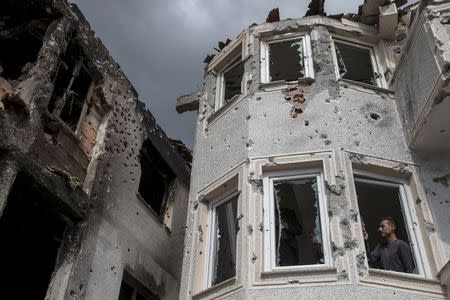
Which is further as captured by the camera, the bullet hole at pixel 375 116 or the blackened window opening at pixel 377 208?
the bullet hole at pixel 375 116

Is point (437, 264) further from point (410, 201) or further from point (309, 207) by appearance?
point (309, 207)

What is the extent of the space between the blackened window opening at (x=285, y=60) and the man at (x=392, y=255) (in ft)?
13.2

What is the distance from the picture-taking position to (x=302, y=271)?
5.90 m

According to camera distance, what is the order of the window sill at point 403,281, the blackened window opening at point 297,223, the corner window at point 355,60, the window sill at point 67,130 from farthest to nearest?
the corner window at point 355,60 < the window sill at point 67,130 < the blackened window opening at point 297,223 < the window sill at point 403,281

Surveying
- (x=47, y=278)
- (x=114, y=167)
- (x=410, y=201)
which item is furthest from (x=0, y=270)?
(x=410, y=201)

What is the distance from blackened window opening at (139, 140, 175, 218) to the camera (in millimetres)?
11539

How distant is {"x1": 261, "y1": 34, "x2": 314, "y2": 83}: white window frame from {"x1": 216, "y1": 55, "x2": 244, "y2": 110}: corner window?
61 centimetres

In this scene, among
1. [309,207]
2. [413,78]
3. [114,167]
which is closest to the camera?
[309,207]

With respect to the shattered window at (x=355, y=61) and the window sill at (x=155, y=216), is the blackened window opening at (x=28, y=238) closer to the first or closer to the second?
the window sill at (x=155, y=216)

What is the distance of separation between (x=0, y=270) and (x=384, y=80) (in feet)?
27.5

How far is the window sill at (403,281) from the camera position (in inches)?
228

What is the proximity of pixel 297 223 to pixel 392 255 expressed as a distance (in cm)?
152

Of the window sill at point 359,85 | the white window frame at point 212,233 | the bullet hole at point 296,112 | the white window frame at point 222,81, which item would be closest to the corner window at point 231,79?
the white window frame at point 222,81

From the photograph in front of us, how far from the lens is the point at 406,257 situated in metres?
6.25
